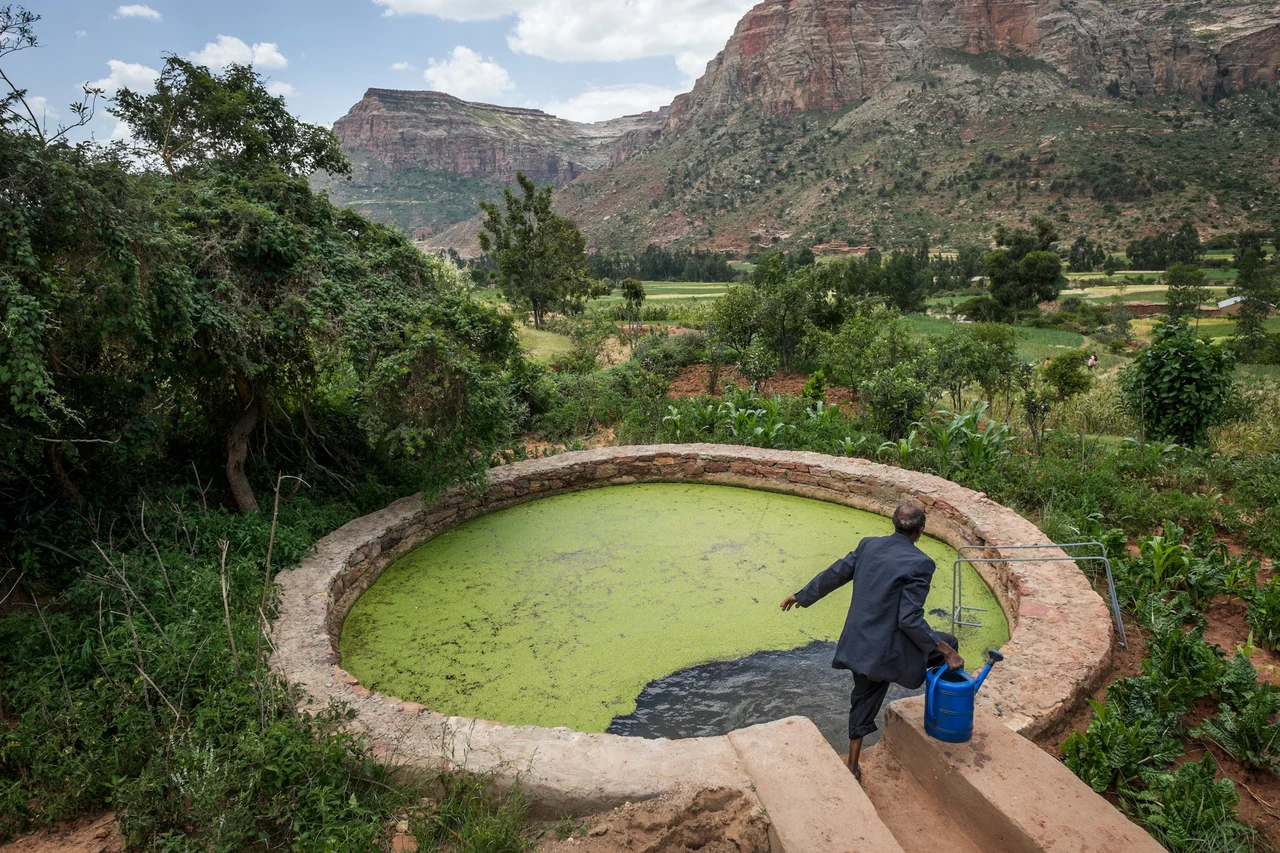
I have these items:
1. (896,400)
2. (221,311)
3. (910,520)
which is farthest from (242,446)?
(896,400)

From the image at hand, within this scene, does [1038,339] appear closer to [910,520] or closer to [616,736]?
[910,520]

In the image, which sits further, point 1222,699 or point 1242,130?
point 1242,130

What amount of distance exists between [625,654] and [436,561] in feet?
7.07

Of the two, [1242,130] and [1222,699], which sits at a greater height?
[1242,130]

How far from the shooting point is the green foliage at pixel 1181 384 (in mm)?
7078

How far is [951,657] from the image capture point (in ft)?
9.21

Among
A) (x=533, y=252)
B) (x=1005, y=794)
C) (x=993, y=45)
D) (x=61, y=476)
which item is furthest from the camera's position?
(x=993, y=45)

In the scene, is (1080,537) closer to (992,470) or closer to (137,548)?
(992,470)

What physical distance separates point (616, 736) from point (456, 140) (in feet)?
517

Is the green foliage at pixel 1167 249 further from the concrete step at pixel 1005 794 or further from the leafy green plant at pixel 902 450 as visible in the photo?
the concrete step at pixel 1005 794

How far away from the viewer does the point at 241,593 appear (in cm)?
438

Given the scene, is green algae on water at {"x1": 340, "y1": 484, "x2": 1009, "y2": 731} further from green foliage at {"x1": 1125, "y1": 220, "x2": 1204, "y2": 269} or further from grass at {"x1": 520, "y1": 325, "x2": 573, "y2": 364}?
green foliage at {"x1": 1125, "y1": 220, "x2": 1204, "y2": 269}

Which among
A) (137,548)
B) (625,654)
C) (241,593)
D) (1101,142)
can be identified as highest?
(1101,142)

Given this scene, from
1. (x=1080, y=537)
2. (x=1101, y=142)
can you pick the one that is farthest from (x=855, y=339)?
(x=1101, y=142)
